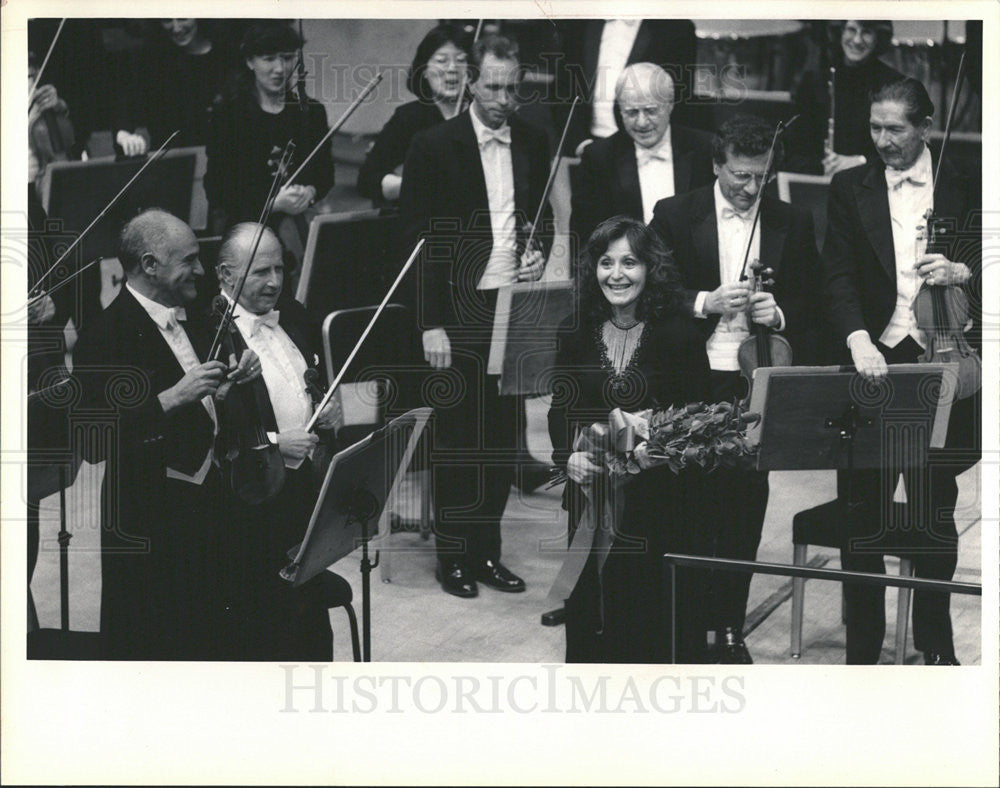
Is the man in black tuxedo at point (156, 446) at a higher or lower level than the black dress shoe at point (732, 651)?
higher

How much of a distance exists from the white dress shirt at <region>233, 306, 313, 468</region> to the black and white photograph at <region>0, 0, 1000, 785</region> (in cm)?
1

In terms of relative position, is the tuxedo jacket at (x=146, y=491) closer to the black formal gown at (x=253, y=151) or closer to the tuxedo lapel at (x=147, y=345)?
the tuxedo lapel at (x=147, y=345)

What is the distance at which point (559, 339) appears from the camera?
18.6 feet

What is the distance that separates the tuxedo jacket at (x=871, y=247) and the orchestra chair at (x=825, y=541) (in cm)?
62

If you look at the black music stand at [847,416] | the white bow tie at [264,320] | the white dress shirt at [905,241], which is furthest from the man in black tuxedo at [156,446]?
the white dress shirt at [905,241]

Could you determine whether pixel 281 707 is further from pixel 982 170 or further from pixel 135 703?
pixel 982 170

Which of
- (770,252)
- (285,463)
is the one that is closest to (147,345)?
(285,463)

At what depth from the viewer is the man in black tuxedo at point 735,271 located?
5.66 m

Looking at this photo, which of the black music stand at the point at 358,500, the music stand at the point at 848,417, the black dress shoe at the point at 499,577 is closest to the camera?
the black music stand at the point at 358,500

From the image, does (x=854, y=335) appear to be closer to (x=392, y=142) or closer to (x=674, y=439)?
(x=674, y=439)

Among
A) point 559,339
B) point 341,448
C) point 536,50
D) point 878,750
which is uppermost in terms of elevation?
point 536,50

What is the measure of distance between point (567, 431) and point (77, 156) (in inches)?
79.9

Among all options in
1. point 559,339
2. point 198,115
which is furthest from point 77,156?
point 559,339

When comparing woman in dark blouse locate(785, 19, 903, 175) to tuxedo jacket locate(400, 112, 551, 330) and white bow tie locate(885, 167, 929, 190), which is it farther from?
tuxedo jacket locate(400, 112, 551, 330)
